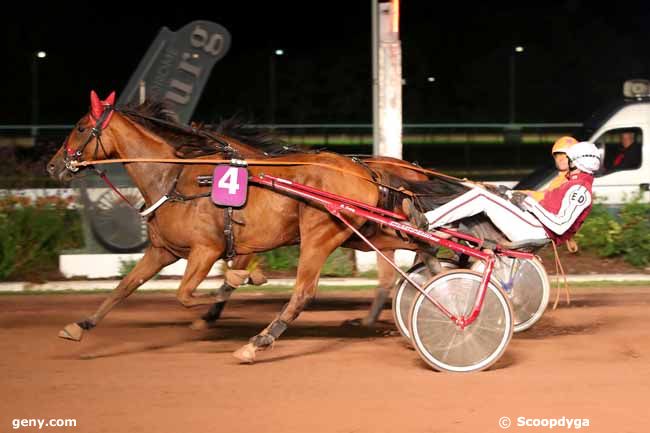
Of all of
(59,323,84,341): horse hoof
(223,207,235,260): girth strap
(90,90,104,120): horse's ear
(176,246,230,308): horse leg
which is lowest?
(59,323,84,341): horse hoof

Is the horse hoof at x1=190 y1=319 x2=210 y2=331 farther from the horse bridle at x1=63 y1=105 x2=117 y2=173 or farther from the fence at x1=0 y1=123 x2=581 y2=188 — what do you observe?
the fence at x1=0 y1=123 x2=581 y2=188

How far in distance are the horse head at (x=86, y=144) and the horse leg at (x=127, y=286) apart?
2.56ft

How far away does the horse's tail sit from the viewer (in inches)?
282

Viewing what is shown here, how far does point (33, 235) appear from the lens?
→ 10.9 meters

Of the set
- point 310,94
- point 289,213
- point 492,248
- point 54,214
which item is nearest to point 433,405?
point 492,248

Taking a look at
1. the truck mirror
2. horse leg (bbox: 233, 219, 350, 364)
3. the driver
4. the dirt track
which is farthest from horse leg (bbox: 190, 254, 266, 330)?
the truck mirror

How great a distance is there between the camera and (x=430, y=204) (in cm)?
719

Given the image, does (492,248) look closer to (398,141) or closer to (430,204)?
(430,204)

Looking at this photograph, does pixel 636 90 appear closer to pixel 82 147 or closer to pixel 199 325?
pixel 199 325

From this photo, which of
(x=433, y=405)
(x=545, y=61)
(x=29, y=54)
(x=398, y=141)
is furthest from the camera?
(x=545, y=61)

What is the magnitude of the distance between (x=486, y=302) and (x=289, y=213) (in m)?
1.50

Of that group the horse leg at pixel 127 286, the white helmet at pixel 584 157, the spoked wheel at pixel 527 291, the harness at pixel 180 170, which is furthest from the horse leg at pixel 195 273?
the white helmet at pixel 584 157

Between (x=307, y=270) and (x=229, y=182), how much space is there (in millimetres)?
798

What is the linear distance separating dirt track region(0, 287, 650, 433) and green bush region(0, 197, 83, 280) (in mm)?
2197
